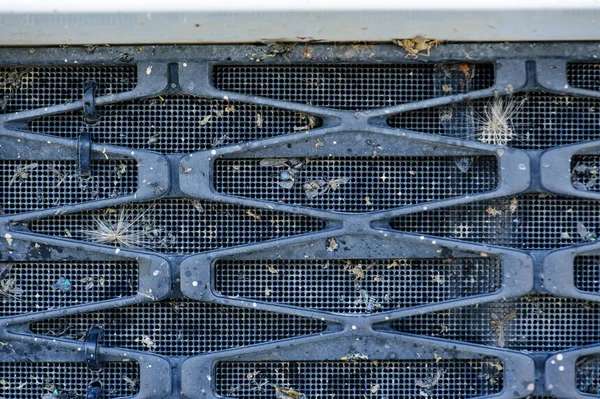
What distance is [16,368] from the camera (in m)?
2.51

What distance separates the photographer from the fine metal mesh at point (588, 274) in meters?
2.43

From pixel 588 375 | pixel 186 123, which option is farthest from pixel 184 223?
pixel 588 375

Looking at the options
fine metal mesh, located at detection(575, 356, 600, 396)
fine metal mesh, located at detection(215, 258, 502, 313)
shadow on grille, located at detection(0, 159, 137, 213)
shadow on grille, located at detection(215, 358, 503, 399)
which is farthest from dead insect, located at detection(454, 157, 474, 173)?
shadow on grille, located at detection(0, 159, 137, 213)

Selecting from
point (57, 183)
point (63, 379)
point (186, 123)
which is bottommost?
point (63, 379)

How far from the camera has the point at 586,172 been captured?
243 centimetres

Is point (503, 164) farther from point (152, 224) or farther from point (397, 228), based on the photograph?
point (152, 224)

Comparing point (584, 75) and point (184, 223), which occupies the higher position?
point (584, 75)

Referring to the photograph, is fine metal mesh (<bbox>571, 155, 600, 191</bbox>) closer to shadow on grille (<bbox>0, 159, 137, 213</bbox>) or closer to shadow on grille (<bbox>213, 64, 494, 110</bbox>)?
shadow on grille (<bbox>213, 64, 494, 110</bbox>)

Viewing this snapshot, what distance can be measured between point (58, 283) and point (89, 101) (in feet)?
2.42

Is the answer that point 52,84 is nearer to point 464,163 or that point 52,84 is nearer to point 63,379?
point 63,379

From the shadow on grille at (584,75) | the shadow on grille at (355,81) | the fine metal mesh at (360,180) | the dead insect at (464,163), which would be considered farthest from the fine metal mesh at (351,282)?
the shadow on grille at (584,75)

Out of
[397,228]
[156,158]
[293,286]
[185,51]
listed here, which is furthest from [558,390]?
[185,51]

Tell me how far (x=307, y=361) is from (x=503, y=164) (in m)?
1.09

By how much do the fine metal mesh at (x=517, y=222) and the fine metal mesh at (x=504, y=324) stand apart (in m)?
0.26
